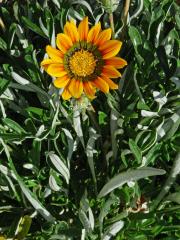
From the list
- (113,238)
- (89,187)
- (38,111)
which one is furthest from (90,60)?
(113,238)

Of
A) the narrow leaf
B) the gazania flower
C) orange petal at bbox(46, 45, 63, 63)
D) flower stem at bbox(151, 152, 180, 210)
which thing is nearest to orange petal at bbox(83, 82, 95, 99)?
the gazania flower

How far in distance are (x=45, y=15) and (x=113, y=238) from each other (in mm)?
690

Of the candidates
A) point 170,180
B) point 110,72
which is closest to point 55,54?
A: point 110,72

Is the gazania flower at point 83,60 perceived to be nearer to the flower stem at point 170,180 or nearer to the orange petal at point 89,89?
the orange petal at point 89,89

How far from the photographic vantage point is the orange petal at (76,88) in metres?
1.23

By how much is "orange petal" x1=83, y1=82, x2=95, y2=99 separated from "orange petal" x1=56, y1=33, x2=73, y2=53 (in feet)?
0.42

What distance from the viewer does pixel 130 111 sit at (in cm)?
144

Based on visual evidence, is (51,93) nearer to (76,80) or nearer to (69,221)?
(76,80)

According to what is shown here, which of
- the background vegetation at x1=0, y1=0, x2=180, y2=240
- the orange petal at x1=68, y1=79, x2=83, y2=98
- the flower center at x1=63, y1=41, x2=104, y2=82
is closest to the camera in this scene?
the orange petal at x1=68, y1=79, x2=83, y2=98

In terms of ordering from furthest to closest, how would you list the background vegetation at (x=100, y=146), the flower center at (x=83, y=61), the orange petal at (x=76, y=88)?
1. the background vegetation at (x=100, y=146)
2. the flower center at (x=83, y=61)
3. the orange petal at (x=76, y=88)

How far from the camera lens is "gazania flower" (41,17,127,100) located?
1266 mm

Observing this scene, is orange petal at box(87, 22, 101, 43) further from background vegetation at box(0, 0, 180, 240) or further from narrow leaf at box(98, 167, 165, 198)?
narrow leaf at box(98, 167, 165, 198)

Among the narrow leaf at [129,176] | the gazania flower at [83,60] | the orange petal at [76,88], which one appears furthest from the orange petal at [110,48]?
the narrow leaf at [129,176]

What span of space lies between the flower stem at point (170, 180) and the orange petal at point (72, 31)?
1.40 ft
